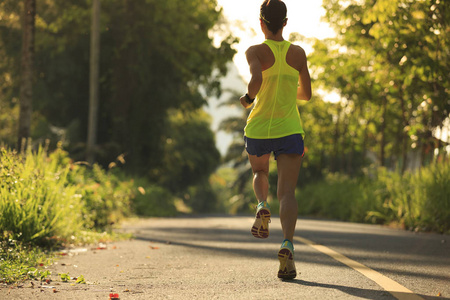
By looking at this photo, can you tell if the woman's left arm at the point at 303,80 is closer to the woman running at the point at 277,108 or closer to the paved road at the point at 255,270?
the woman running at the point at 277,108

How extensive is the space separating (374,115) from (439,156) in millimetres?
16538

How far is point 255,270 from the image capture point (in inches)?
251

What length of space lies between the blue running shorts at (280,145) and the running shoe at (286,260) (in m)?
0.75

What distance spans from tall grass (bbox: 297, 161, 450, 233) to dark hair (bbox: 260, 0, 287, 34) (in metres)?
6.94

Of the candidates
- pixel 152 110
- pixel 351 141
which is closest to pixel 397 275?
pixel 152 110

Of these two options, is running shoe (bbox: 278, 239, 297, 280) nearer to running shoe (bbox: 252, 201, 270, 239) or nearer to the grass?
running shoe (bbox: 252, 201, 270, 239)

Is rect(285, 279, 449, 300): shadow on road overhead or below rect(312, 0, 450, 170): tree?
below

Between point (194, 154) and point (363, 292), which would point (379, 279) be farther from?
point (194, 154)

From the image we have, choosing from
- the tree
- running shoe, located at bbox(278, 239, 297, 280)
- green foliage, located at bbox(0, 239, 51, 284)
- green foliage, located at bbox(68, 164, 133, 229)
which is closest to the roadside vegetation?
green foliage, located at bbox(0, 239, 51, 284)

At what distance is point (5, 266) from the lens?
6.21 metres

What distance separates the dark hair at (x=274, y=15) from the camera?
5.96m

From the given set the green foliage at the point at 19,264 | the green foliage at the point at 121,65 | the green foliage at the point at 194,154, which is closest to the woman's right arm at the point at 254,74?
the green foliage at the point at 19,264

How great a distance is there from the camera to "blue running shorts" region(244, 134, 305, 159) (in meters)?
5.75

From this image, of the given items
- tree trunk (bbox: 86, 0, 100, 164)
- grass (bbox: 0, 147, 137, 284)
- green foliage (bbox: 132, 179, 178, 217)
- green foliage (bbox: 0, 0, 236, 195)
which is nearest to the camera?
grass (bbox: 0, 147, 137, 284)
